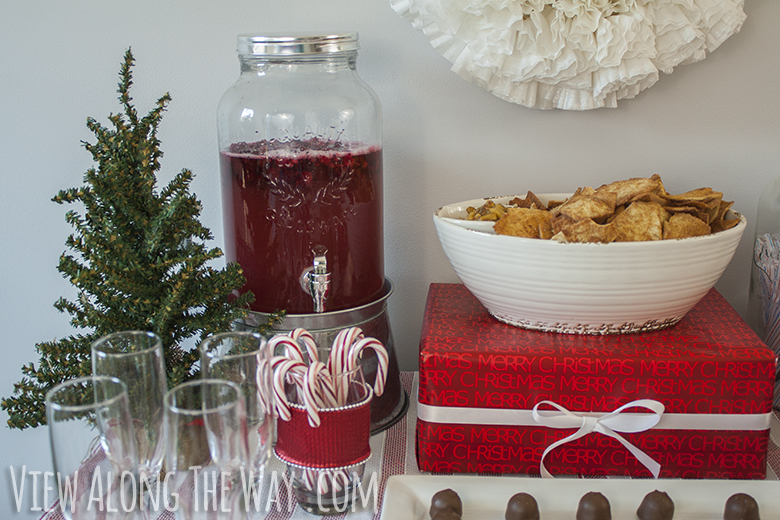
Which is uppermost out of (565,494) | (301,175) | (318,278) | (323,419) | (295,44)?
(295,44)

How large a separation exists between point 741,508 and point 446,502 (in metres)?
0.32

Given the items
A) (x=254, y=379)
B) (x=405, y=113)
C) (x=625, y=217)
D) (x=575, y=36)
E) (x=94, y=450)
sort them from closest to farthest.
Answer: (x=94, y=450), (x=254, y=379), (x=625, y=217), (x=575, y=36), (x=405, y=113)

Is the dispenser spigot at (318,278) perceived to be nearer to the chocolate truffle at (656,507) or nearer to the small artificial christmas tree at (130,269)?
the small artificial christmas tree at (130,269)

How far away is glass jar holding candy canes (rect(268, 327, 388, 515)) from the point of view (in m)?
0.74

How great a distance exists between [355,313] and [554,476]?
33 cm

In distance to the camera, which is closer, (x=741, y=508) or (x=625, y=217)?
(x=741, y=508)

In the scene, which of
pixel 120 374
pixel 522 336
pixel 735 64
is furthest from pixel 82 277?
pixel 735 64

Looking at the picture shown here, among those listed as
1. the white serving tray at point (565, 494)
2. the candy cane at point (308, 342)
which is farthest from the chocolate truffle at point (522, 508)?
the candy cane at point (308, 342)

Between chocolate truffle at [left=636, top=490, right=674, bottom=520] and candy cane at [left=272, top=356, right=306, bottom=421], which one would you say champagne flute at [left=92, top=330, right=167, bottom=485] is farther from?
chocolate truffle at [left=636, top=490, right=674, bottom=520]

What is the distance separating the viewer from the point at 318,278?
0.89m

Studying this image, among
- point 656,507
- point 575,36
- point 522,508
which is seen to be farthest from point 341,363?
point 575,36

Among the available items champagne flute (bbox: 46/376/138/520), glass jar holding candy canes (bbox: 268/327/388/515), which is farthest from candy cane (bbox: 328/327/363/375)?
champagne flute (bbox: 46/376/138/520)

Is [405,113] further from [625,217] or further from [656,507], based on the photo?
[656,507]

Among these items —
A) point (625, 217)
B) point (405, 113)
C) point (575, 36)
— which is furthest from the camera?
point (405, 113)
